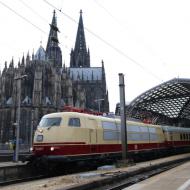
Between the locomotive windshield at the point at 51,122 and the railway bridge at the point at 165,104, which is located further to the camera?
the railway bridge at the point at 165,104

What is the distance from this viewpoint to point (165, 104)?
294ft

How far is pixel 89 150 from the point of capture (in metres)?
24.1

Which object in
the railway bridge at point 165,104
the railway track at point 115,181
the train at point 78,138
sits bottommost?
the railway track at point 115,181

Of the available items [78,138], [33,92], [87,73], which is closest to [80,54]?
[87,73]

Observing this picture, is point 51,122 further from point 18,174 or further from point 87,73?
point 87,73

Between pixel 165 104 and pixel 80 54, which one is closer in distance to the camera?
pixel 165 104

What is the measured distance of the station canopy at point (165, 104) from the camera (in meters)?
75.3

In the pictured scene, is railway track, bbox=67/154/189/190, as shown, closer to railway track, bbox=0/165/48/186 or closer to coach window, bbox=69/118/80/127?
coach window, bbox=69/118/80/127

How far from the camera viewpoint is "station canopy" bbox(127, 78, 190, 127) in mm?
75325

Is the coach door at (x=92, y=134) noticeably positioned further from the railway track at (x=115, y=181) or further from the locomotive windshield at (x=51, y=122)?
the railway track at (x=115, y=181)

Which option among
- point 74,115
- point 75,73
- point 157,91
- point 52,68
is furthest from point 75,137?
point 75,73

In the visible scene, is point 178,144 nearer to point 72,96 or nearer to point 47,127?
point 47,127

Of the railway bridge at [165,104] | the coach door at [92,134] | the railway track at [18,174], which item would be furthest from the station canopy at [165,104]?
Result: the railway track at [18,174]

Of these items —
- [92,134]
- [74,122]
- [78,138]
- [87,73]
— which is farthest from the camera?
[87,73]
